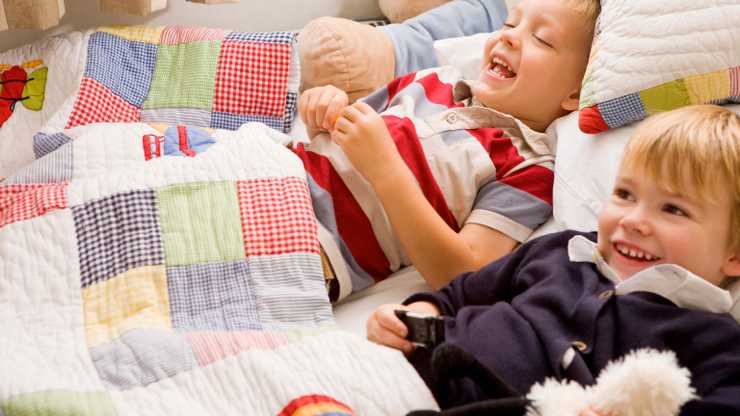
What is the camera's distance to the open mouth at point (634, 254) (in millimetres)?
722

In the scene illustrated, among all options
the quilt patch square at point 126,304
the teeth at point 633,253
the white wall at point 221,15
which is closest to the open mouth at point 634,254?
the teeth at point 633,253

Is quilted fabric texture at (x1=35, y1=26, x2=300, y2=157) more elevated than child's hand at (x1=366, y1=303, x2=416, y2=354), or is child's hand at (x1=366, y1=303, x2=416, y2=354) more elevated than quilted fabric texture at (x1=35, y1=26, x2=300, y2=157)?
quilted fabric texture at (x1=35, y1=26, x2=300, y2=157)

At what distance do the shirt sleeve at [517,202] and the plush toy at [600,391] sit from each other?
43 centimetres

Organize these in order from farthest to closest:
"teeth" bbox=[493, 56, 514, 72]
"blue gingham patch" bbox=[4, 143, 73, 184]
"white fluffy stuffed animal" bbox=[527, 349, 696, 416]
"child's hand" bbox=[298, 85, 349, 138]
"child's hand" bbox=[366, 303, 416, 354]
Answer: "teeth" bbox=[493, 56, 514, 72] < "child's hand" bbox=[298, 85, 349, 138] < "blue gingham patch" bbox=[4, 143, 73, 184] < "child's hand" bbox=[366, 303, 416, 354] < "white fluffy stuffed animal" bbox=[527, 349, 696, 416]

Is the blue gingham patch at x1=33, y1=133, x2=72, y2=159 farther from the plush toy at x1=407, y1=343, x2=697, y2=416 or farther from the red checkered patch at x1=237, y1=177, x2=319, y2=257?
the plush toy at x1=407, y1=343, x2=697, y2=416

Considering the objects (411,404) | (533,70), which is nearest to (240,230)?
(411,404)

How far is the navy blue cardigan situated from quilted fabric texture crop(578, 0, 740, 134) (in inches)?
12.1

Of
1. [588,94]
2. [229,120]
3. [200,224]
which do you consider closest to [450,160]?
[588,94]

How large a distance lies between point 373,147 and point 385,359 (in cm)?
40

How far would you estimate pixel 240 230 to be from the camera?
869 millimetres

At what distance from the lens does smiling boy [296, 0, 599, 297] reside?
95 centimetres

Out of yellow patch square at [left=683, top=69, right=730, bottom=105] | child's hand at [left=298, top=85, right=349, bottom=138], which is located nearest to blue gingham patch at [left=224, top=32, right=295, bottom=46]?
child's hand at [left=298, top=85, right=349, bottom=138]

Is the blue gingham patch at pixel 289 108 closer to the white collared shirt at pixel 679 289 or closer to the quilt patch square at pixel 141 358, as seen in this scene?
the quilt patch square at pixel 141 358

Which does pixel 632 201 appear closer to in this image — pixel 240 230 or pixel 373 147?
pixel 373 147
